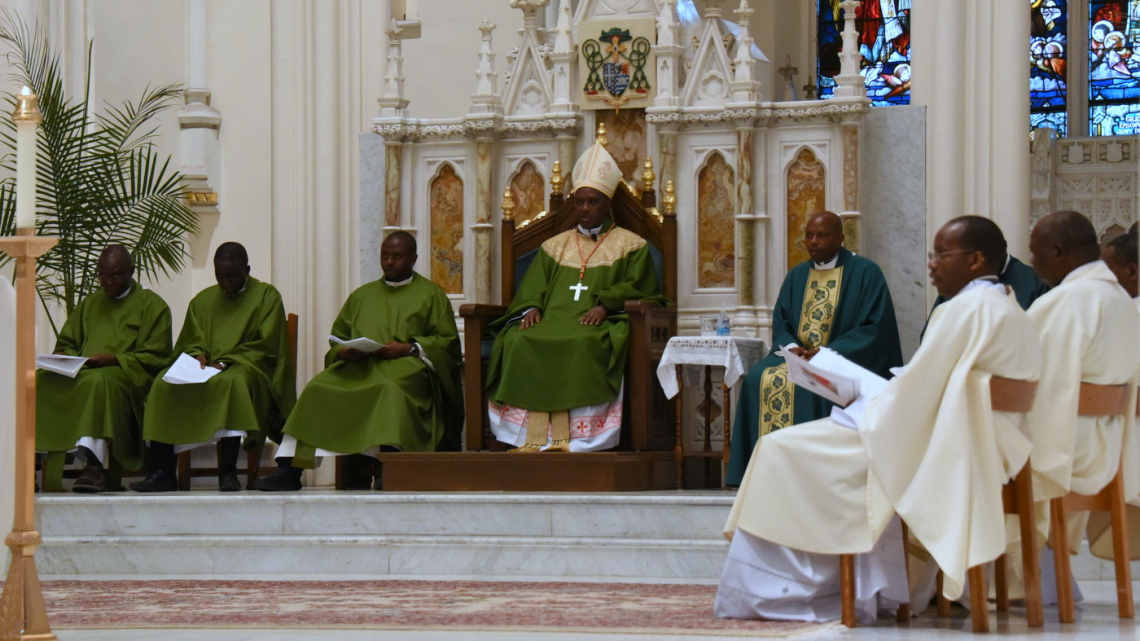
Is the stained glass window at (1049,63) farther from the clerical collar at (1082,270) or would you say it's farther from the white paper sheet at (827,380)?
the white paper sheet at (827,380)

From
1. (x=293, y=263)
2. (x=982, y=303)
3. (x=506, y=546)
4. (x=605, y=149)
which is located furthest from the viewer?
(x=293, y=263)

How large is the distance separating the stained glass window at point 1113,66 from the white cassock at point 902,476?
10614 millimetres

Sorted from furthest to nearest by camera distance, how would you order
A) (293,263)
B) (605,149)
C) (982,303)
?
(293,263), (605,149), (982,303)

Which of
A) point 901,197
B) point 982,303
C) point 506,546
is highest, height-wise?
point 901,197

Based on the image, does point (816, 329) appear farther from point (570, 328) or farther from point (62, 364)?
point (62, 364)

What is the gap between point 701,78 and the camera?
924 cm

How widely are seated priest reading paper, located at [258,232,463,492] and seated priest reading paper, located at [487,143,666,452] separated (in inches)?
14.2

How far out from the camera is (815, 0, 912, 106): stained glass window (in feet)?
49.6

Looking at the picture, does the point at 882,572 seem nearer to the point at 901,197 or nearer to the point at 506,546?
the point at 506,546

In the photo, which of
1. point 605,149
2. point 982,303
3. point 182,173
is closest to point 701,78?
point 605,149

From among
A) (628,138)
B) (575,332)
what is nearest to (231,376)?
(575,332)

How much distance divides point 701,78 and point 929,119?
136 centimetres

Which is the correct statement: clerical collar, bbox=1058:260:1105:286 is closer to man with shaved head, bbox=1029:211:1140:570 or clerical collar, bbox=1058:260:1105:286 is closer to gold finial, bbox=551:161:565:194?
man with shaved head, bbox=1029:211:1140:570

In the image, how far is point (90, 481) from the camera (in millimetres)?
8633
